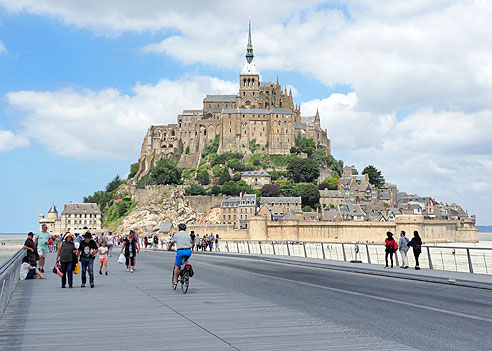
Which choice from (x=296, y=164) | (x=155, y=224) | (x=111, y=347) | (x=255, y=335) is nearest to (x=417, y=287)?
(x=255, y=335)

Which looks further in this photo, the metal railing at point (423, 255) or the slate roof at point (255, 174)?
the slate roof at point (255, 174)

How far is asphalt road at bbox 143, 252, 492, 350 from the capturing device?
7492mm

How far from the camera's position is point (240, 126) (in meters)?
118

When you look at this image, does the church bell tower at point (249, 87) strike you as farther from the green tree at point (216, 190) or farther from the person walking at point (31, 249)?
the person walking at point (31, 249)

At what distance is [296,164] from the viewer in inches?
4183

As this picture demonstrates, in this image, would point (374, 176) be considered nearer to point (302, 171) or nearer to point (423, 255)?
point (302, 171)

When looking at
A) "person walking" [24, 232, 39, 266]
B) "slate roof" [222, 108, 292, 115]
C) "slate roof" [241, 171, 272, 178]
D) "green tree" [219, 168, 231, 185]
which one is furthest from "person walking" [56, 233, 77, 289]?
"slate roof" [222, 108, 292, 115]

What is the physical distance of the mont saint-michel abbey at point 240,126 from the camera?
117m

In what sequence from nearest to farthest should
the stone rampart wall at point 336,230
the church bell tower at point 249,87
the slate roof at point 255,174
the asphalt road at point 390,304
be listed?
the asphalt road at point 390,304, the stone rampart wall at point 336,230, the slate roof at point 255,174, the church bell tower at point 249,87

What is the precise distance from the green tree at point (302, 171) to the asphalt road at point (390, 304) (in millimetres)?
88513

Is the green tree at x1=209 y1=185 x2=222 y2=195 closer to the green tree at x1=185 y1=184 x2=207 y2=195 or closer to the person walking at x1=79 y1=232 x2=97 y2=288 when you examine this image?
the green tree at x1=185 y1=184 x2=207 y2=195

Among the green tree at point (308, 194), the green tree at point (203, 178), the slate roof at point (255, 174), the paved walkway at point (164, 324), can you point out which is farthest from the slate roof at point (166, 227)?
the paved walkway at point (164, 324)

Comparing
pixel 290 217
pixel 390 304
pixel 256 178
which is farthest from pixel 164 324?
pixel 256 178

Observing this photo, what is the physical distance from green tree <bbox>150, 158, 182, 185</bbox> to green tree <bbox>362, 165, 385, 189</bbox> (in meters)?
40.2
